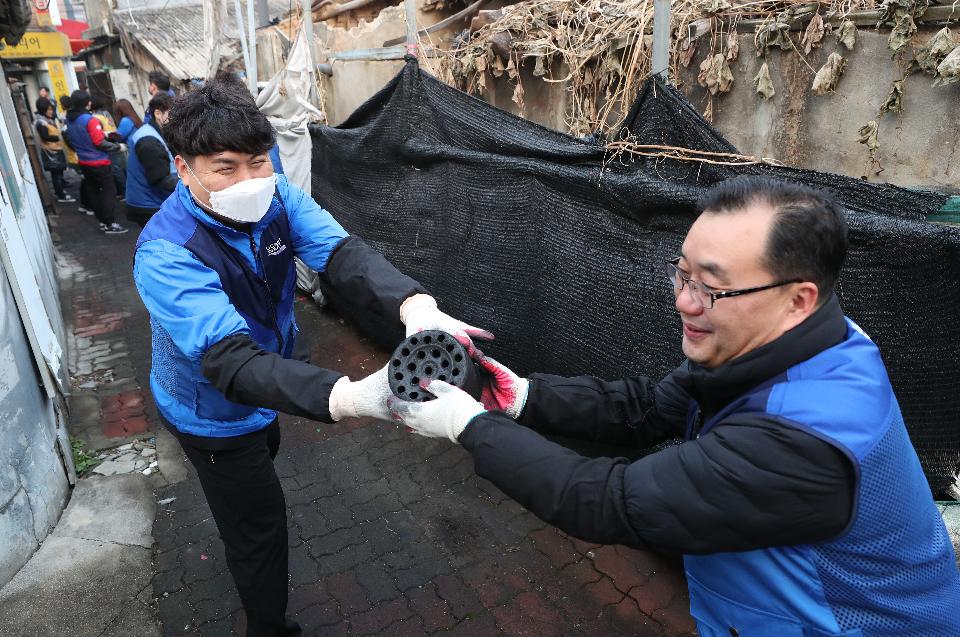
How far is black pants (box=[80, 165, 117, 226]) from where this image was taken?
993cm

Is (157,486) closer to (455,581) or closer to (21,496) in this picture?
(21,496)

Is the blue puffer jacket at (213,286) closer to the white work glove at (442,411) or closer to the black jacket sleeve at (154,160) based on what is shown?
the white work glove at (442,411)

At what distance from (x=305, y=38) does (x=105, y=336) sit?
11.5ft

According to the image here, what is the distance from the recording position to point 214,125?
2.12 m

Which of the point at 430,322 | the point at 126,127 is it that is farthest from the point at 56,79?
the point at 430,322

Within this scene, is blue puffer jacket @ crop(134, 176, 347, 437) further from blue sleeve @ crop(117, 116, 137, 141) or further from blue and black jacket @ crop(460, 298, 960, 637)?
blue sleeve @ crop(117, 116, 137, 141)

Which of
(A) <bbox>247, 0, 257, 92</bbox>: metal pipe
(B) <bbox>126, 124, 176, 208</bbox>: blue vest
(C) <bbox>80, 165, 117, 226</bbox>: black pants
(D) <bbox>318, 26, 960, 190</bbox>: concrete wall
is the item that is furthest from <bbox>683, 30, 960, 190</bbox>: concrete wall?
(C) <bbox>80, 165, 117, 226</bbox>: black pants

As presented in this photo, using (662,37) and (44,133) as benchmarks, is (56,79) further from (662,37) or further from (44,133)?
(662,37)

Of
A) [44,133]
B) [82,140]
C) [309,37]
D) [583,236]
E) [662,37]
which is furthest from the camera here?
[44,133]

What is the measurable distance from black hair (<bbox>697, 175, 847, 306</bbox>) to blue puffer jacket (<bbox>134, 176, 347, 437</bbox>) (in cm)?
153

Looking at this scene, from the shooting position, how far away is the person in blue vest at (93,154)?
952cm

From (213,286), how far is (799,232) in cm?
171

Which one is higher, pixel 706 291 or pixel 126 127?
pixel 706 291

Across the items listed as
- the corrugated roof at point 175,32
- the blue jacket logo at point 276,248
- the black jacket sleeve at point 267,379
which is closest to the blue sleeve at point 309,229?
the blue jacket logo at point 276,248
